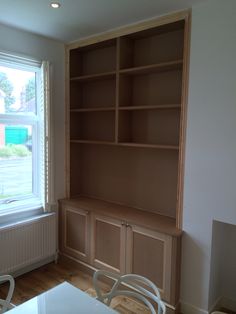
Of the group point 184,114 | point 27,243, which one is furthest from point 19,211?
point 184,114

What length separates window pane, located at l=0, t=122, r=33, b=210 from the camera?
2949 mm

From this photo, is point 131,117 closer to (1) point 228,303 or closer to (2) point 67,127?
(2) point 67,127

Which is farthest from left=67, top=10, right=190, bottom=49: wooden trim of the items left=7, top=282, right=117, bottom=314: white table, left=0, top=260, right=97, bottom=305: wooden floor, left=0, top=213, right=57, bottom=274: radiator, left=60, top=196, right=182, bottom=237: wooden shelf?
left=0, top=260, right=97, bottom=305: wooden floor

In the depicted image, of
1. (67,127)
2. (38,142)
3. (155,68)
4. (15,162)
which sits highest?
(155,68)

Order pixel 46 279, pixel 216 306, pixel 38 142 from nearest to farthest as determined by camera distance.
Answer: pixel 216 306
pixel 46 279
pixel 38 142

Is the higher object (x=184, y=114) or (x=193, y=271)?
(x=184, y=114)

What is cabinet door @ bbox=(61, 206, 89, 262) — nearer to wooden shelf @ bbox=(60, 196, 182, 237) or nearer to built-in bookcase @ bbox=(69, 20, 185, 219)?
wooden shelf @ bbox=(60, 196, 182, 237)

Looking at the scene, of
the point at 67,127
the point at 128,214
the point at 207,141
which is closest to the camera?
the point at 207,141

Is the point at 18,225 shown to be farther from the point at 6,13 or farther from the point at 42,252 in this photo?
the point at 6,13

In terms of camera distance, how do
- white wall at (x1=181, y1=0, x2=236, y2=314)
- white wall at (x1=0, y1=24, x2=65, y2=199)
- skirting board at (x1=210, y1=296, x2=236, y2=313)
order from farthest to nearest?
white wall at (x1=0, y1=24, x2=65, y2=199), skirting board at (x1=210, y1=296, x2=236, y2=313), white wall at (x1=181, y1=0, x2=236, y2=314)

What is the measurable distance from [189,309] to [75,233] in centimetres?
148

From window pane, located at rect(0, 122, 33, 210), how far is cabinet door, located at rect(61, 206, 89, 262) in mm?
556

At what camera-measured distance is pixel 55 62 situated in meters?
3.22

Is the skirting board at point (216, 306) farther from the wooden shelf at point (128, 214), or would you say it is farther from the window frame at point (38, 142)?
the window frame at point (38, 142)
